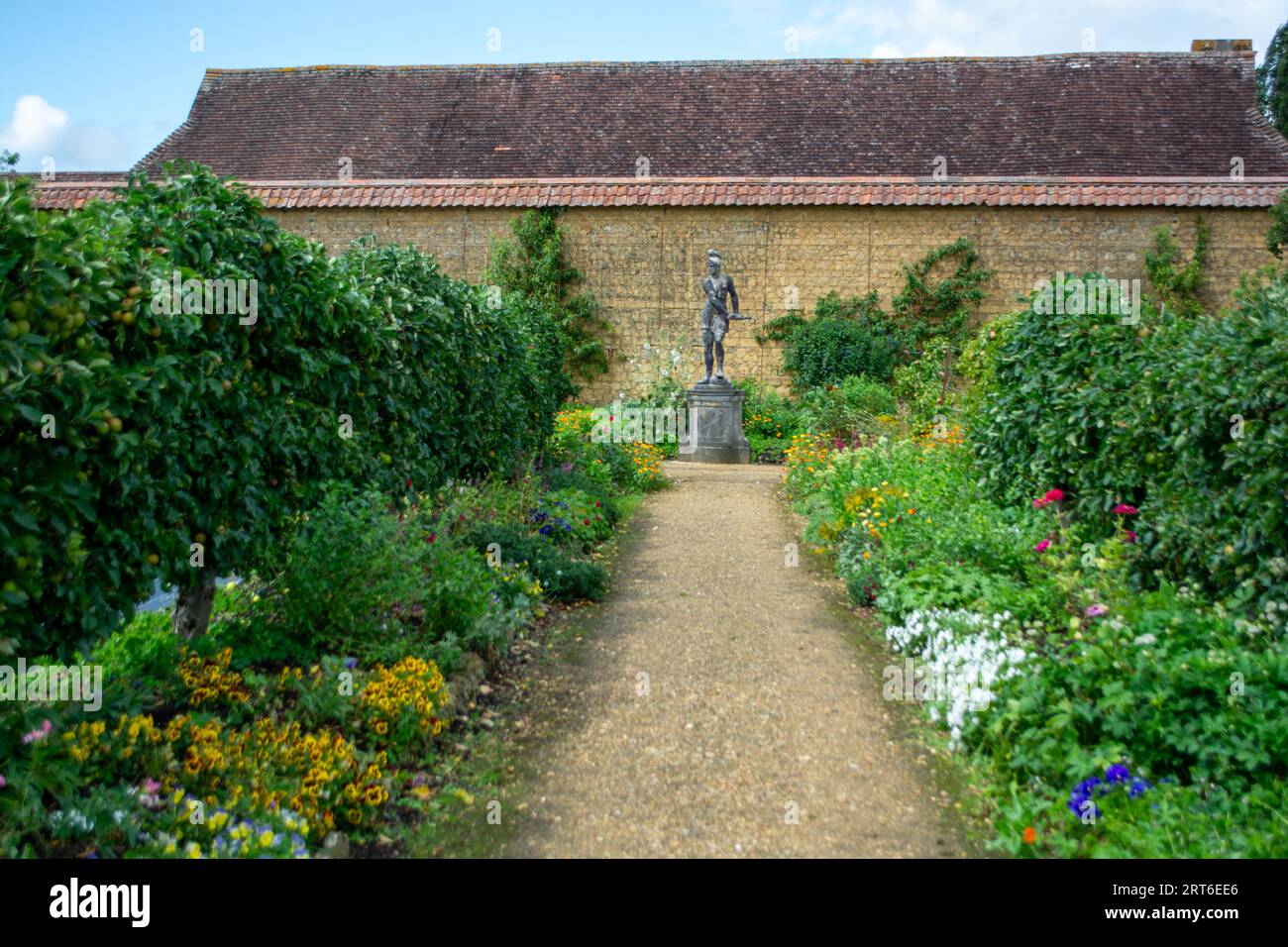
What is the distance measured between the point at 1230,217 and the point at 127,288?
18.9m

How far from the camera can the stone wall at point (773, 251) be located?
59.7 feet

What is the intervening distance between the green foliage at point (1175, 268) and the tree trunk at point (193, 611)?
17.0m

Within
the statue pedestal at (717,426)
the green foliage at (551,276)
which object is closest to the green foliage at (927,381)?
the statue pedestal at (717,426)

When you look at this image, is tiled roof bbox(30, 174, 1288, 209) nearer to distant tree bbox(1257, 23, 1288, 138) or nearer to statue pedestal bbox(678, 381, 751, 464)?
statue pedestal bbox(678, 381, 751, 464)

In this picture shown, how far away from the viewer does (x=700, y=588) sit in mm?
7852

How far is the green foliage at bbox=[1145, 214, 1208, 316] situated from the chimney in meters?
5.71

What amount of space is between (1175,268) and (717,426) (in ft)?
28.9

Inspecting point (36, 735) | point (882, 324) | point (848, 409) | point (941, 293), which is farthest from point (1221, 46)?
point (36, 735)

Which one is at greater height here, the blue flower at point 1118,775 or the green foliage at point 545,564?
the green foliage at point 545,564

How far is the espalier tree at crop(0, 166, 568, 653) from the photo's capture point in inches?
129

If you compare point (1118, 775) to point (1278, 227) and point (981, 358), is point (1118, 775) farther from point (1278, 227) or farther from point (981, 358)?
point (1278, 227)

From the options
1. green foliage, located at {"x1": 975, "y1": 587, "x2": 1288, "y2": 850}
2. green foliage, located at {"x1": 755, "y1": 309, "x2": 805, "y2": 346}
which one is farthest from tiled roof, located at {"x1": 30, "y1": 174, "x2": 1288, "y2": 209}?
green foliage, located at {"x1": 975, "y1": 587, "x2": 1288, "y2": 850}

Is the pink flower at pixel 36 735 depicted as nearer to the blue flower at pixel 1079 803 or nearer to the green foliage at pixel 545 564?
the blue flower at pixel 1079 803
